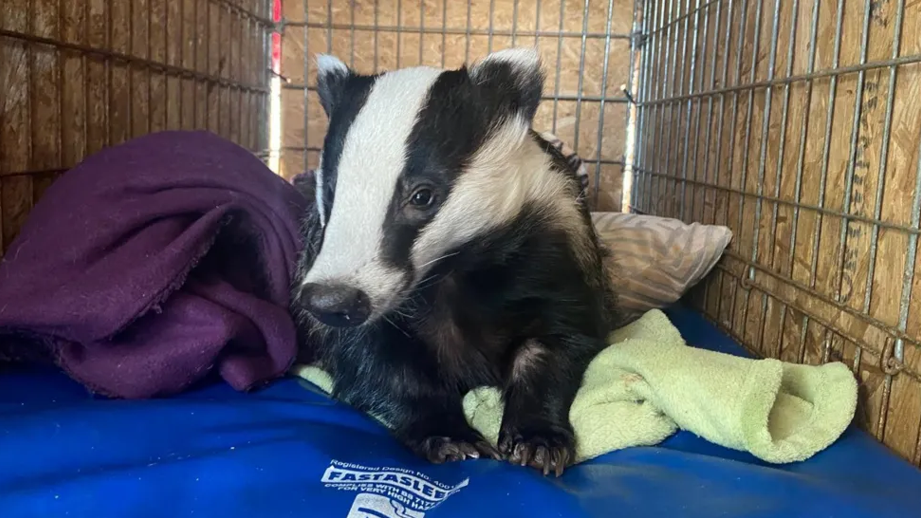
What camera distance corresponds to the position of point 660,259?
177 cm

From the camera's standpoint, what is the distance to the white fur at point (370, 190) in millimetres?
989

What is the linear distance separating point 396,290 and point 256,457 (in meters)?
0.27

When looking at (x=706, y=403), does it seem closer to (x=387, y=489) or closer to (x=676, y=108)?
(x=387, y=489)

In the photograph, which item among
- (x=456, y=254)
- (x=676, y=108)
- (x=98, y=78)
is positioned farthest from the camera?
(x=676, y=108)

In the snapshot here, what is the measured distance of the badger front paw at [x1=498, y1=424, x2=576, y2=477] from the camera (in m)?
0.98

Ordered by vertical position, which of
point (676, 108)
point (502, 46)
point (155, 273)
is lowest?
point (155, 273)

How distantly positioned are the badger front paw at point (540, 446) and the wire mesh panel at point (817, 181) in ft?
1.47

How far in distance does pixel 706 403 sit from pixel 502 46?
1.83 m

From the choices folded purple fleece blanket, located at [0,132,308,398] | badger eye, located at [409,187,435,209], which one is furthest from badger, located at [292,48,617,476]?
folded purple fleece blanket, located at [0,132,308,398]

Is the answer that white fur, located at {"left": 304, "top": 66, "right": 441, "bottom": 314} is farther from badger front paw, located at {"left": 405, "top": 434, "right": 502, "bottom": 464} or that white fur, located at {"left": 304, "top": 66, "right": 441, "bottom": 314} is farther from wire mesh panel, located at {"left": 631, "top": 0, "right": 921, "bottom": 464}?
wire mesh panel, located at {"left": 631, "top": 0, "right": 921, "bottom": 464}

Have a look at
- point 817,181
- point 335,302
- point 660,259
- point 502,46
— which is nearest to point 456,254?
point 335,302

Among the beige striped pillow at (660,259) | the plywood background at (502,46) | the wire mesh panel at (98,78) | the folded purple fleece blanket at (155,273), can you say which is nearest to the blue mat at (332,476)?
the folded purple fleece blanket at (155,273)

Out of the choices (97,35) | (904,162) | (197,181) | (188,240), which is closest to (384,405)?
(188,240)

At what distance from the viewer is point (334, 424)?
1.12 metres
